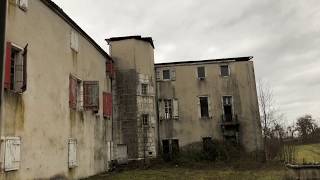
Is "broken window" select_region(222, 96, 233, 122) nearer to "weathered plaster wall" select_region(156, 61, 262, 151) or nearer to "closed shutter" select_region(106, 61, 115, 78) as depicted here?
"weathered plaster wall" select_region(156, 61, 262, 151)

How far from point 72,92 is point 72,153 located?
10.3 feet

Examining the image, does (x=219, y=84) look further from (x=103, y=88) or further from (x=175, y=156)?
(x=103, y=88)

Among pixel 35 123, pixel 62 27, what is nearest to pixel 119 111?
pixel 62 27

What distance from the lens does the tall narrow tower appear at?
87.8ft

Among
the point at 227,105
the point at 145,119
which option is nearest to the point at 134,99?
the point at 145,119

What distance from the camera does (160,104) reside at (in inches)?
1217

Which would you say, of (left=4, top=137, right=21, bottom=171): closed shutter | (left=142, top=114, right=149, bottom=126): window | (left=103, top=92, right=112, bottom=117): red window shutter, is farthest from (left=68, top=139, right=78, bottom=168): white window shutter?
(left=142, top=114, right=149, bottom=126): window

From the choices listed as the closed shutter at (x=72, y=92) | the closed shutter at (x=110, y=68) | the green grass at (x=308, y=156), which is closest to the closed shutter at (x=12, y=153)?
the closed shutter at (x=72, y=92)

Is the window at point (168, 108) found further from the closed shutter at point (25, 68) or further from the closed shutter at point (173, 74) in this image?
the closed shutter at point (25, 68)

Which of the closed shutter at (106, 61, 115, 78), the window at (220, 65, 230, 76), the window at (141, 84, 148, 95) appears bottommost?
the window at (141, 84, 148, 95)

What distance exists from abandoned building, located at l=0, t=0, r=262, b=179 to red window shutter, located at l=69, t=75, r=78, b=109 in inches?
2.0

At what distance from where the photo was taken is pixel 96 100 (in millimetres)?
20484

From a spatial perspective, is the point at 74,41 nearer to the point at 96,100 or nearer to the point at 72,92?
the point at 72,92

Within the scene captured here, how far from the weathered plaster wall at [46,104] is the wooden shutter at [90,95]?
0.50m
